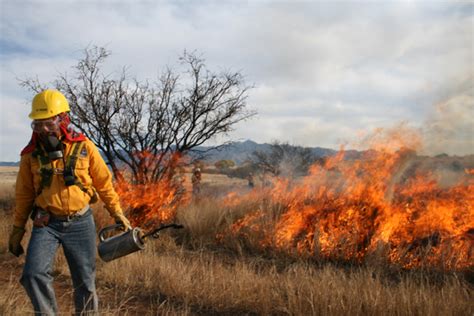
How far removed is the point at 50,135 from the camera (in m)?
3.19

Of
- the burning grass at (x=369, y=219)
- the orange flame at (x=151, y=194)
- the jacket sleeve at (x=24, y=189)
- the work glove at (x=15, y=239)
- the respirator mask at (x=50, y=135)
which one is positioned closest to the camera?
the respirator mask at (x=50, y=135)

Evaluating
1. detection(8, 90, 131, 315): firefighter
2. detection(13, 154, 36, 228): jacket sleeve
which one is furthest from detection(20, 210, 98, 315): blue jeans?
Answer: detection(13, 154, 36, 228): jacket sleeve

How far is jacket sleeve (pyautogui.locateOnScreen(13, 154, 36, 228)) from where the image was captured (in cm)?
329

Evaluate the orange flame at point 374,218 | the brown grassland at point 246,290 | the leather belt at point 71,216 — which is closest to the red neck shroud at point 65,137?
the leather belt at point 71,216

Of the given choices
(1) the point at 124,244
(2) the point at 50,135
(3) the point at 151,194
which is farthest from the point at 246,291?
(3) the point at 151,194

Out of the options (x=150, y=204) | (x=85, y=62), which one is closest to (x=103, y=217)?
(x=150, y=204)

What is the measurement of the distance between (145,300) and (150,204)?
447 cm

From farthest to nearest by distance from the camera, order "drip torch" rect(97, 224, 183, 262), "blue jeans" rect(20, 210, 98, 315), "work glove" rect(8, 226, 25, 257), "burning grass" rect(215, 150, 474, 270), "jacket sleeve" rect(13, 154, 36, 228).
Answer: "burning grass" rect(215, 150, 474, 270) → "drip torch" rect(97, 224, 183, 262) → "work glove" rect(8, 226, 25, 257) → "jacket sleeve" rect(13, 154, 36, 228) → "blue jeans" rect(20, 210, 98, 315)

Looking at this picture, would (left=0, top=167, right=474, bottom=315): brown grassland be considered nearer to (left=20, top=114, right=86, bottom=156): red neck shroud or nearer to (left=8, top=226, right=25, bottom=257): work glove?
(left=8, top=226, right=25, bottom=257): work glove

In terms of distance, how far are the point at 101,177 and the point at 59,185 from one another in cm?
35

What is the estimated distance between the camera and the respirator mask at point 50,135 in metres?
3.19

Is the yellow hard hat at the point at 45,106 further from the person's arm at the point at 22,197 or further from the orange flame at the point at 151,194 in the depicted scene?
the orange flame at the point at 151,194

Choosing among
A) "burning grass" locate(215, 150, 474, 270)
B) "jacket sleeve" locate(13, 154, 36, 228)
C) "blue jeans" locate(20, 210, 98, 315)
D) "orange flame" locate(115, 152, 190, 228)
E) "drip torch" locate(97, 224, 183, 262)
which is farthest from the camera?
"orange flame" locate(115, 152, 190, 228)

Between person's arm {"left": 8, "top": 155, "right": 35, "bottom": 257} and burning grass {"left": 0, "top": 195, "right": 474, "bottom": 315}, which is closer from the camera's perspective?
person's arm {"left": 8, "top": 155, "right": 35, "bottom": 257}
